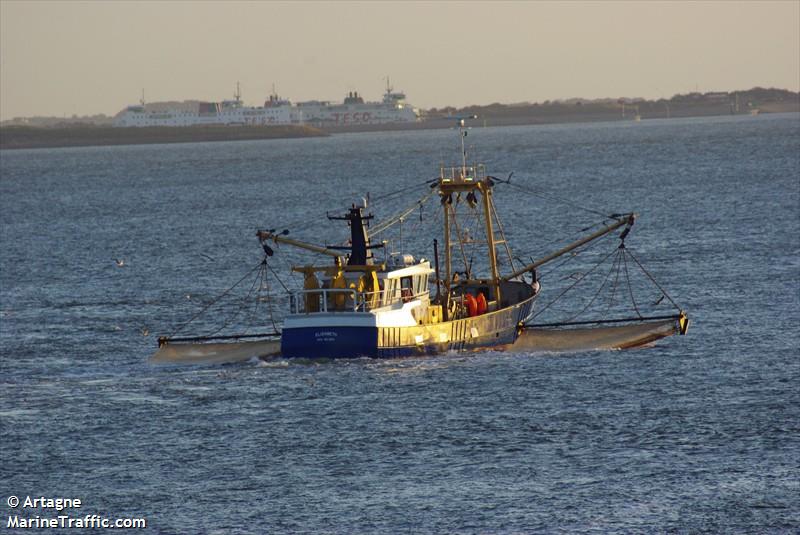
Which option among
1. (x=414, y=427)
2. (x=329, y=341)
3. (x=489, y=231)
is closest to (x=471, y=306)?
(x=489, y=231)

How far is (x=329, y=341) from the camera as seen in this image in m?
63.2

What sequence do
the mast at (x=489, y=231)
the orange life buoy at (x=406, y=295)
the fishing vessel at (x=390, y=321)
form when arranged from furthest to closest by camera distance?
the mast at (x=489, y=231)
the orange life buoy at (x=406, y=295)
the fishing vessel at (x=390, y=321)

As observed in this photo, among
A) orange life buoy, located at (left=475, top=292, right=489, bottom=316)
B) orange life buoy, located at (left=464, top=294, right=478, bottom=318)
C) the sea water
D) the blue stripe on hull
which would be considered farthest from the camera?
orange life buoy, located at (left=475, top=292, right=489, bottom=316)

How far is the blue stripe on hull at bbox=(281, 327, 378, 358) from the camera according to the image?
63.2 meters

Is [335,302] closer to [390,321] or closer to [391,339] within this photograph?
[390,321]

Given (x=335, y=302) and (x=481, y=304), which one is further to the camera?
(x=481, y=304)

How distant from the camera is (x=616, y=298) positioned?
8344cm

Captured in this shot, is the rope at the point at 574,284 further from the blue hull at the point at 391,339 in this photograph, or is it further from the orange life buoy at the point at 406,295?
the orange life buoy at the point at 406,295

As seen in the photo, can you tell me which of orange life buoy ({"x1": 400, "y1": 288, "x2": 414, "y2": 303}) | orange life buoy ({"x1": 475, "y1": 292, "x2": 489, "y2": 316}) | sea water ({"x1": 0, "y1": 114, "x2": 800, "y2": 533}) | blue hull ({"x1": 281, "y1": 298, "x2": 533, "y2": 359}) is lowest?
sea water ({"x1": 0, "y1": 114, "x2": 800, "y2": 533})

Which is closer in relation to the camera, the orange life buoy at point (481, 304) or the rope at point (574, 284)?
the orange life buoy at point (481, 304)

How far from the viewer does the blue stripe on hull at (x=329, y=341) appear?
207ft

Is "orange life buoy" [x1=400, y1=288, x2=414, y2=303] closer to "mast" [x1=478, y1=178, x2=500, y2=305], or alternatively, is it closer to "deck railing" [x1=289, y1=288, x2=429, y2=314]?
"deck railing" [x1=289, y1=288, x2=429, y2=314]

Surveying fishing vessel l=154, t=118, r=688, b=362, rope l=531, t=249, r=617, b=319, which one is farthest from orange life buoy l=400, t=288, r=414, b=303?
rope l=531, t=249, r=617, b=319

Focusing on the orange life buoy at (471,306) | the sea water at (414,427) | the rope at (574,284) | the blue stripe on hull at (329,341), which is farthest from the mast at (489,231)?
the blue stripe on hull at (329,341)
